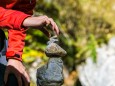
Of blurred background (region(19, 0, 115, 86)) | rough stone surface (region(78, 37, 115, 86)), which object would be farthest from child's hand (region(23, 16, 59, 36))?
blurred background (region(19, 0, 115, 86))

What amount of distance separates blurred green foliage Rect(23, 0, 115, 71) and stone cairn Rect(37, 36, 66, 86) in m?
4.59

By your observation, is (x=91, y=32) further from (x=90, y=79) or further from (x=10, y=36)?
(x=10, y=36)

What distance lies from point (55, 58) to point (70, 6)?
5.56 metres

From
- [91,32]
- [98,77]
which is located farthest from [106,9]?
[98,77]

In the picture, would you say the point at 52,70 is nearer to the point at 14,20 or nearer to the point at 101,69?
the point at 14,20

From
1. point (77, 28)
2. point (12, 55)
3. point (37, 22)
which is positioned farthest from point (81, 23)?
point (37, 22)

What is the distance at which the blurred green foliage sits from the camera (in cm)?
786

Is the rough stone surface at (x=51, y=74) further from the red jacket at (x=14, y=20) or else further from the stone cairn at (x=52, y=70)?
the red jacket at (x=14, y=20)

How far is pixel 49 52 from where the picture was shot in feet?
9.74

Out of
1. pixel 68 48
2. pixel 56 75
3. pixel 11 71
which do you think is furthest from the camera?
pixel 68 48

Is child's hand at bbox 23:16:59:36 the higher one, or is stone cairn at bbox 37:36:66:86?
child's hand at bbox 23:16:59:36

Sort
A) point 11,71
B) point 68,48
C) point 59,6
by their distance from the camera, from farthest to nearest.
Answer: point 59,6, point 68,48, point 11,71

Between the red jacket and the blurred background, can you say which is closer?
the red jacket

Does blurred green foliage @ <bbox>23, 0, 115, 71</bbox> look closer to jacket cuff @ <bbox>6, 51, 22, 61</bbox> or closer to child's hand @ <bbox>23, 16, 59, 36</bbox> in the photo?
jacket cuff @ <bbox>6, 51, 22, 61</bbox>
